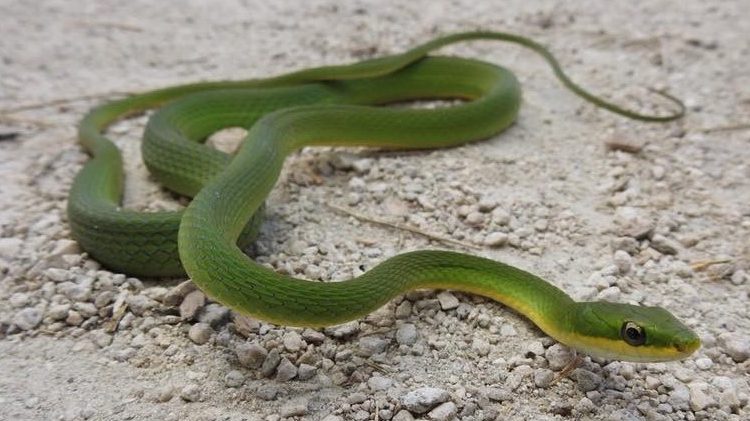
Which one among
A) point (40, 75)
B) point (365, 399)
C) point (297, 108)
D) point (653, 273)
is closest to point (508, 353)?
point (365, 399)

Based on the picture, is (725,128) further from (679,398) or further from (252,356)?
(252,356)

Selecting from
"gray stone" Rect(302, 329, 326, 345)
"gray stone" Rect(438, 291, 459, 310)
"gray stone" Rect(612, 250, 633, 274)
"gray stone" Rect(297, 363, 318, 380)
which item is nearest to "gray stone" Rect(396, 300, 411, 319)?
"gray stone" Rect(438, 291, 459, 310)

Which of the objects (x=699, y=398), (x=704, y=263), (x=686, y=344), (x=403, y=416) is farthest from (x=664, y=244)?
(x=403, y=416)

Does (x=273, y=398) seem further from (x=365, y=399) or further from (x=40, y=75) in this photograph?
(x=40, y=75)

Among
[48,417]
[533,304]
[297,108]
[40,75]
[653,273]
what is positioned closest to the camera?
[48,417]

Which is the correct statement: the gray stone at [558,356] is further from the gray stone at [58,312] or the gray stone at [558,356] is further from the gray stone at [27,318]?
the gray stone at [27,318]

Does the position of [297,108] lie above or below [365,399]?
above

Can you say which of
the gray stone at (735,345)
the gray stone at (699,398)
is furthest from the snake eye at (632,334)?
the gray stone at (735,345)
